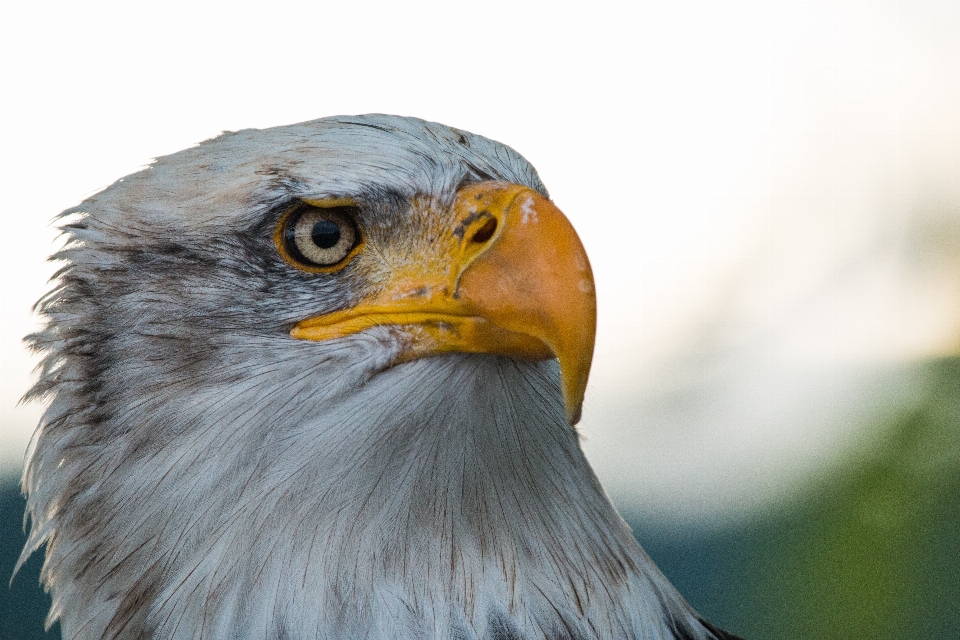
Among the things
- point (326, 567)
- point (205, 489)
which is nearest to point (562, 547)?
point (326, 567)

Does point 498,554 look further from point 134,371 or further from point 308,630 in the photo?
point 134,371

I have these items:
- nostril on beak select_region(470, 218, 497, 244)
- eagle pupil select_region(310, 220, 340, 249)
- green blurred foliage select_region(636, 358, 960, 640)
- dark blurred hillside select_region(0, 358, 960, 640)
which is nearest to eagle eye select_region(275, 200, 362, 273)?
eagle pupil select_region(310, 220, 340, 249)

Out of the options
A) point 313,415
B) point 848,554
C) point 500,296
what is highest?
point 500,296

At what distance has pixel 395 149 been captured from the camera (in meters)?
1.25

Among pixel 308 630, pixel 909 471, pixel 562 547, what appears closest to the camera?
pixel 308 630

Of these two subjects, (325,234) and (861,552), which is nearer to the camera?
(325,234)

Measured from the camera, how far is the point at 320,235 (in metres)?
1.23

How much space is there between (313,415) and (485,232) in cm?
33

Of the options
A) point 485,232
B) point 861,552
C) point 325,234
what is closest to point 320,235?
point 325,234

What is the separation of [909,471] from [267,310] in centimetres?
234

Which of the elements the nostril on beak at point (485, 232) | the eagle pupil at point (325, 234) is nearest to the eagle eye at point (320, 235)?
the eagle pupil at point (325, 234)

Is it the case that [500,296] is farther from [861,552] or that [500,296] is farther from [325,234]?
[861,552]

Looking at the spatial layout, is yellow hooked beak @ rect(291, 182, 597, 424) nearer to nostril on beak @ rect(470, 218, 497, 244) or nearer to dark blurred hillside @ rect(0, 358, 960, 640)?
nostril on beak @ rect(470, 218, 497, 244)

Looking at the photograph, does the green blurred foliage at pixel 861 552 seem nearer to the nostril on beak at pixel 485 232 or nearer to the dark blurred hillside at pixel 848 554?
the dark blurred hillside at pixel 848 554
